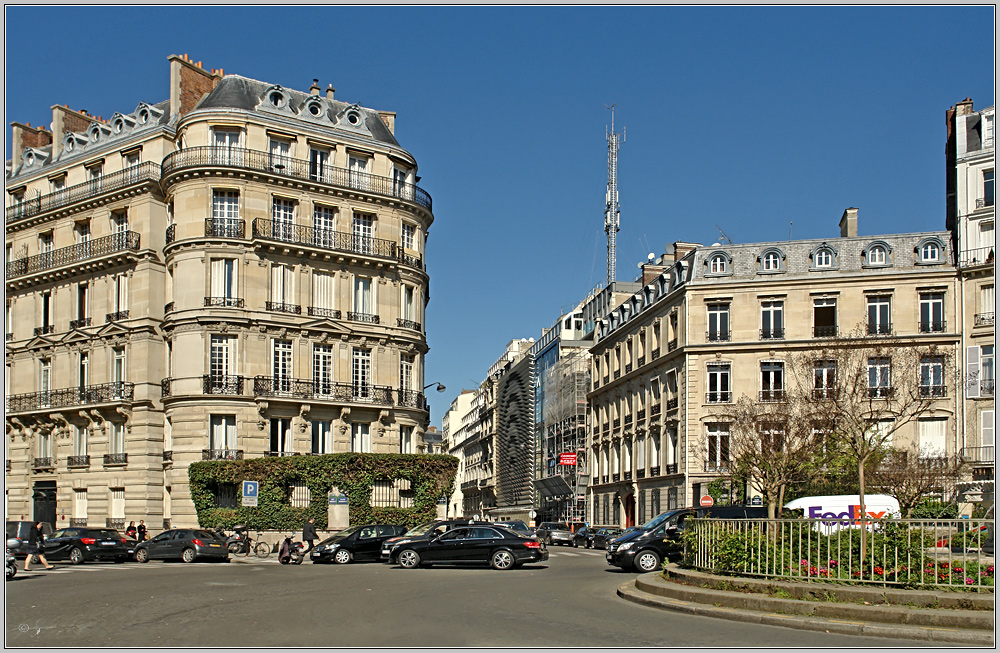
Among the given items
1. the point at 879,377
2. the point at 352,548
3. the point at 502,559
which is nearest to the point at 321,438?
the point at 352,548

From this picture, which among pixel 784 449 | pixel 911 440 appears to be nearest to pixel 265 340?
pixel 784 449

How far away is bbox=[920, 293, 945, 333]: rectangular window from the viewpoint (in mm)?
50625

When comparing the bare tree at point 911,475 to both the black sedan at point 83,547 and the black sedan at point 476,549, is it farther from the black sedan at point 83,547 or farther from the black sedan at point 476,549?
the black sedan at point 83,547

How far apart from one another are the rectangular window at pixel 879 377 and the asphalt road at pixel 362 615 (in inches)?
887

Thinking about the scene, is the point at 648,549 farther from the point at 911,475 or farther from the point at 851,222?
the point at 851,222

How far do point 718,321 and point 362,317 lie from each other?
17.9 metres

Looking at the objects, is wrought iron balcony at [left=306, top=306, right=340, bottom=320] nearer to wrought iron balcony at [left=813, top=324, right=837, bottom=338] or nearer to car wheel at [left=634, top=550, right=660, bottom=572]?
wrought iron balcony at [left=813, top=324, right=837, bottom=338]

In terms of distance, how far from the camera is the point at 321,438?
46594 mm

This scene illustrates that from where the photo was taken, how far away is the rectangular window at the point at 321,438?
153 ft

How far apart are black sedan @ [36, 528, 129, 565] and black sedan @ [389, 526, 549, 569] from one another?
40.5ft

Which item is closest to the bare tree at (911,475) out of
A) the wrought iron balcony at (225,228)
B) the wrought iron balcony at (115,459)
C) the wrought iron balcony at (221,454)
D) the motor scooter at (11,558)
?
the wrought iron balcony at (221,454)

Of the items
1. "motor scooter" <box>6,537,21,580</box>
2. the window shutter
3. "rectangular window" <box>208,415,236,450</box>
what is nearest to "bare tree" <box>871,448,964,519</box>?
the window shutter

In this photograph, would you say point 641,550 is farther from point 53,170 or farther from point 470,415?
point 470,415

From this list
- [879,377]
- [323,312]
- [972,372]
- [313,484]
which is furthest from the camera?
[972,372]
